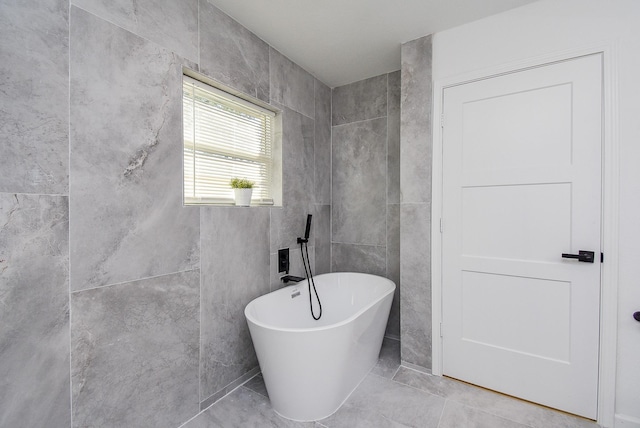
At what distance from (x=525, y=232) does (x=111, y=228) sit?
236 centimetres

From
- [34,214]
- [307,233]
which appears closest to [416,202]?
[307,233]

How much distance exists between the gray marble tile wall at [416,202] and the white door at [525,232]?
0.44 feet

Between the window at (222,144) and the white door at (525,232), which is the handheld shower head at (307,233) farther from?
the white door at (525,232)

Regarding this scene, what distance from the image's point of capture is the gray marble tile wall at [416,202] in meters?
2.10

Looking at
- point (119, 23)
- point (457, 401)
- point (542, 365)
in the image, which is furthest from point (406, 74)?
point (457, 401)

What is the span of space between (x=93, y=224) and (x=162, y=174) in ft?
1.34

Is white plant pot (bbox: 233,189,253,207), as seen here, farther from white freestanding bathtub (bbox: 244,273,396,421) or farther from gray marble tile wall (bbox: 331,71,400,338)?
gray marble tile wall (bbox: 331,71,400,338)

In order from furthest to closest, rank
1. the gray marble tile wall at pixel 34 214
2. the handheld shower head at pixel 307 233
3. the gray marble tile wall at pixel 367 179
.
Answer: the gray marble tile wall at pixel 367 179
the handheld shower head at pixel 307 233
the gray marble tile wall at pixel 34 214

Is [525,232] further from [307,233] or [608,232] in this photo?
[307,233]

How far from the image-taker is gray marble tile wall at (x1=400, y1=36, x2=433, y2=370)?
2.10m

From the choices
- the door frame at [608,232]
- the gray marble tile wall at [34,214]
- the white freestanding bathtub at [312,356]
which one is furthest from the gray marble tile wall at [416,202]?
the gray marble tile wall at [34,214]

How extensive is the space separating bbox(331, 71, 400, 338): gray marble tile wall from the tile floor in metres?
0.83

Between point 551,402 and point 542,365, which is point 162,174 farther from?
point 551,402

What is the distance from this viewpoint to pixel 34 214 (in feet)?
3.65
